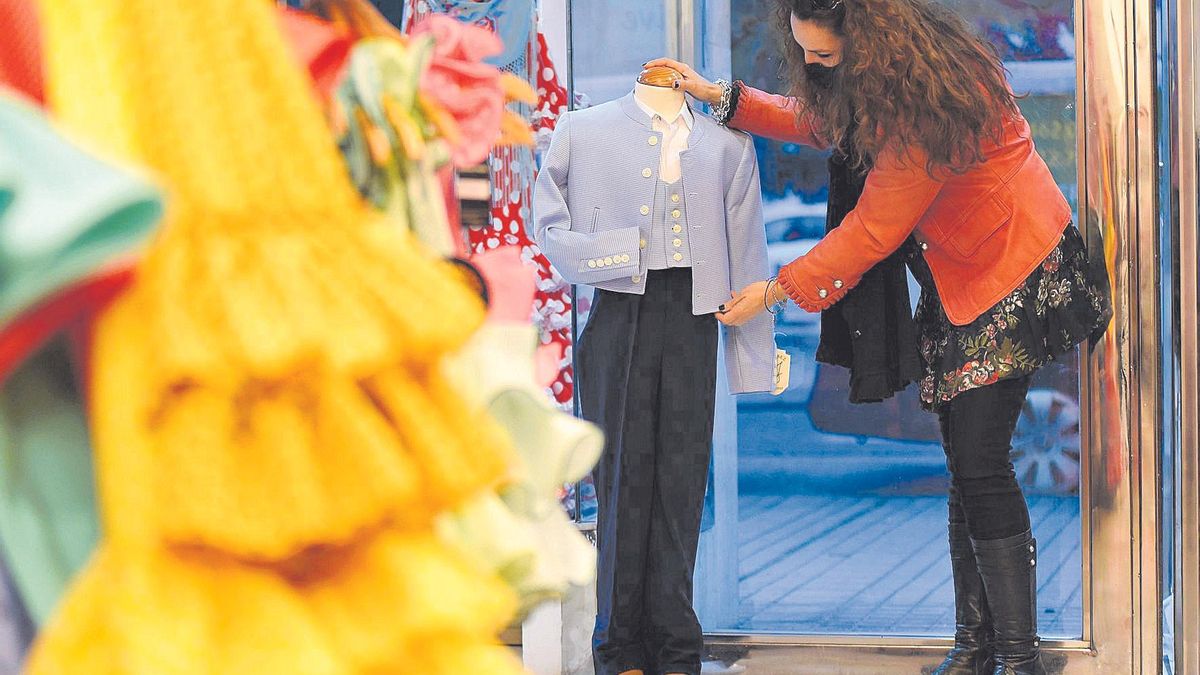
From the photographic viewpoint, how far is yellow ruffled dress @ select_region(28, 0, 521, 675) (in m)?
0.45

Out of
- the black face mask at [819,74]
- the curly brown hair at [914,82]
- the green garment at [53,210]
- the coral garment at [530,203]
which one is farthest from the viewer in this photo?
the coral garment at [530,203]

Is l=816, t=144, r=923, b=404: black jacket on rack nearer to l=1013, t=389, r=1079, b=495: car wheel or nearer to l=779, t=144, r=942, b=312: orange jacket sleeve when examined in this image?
l=779, t=144, r=942, b=312: orange jacket sleeve

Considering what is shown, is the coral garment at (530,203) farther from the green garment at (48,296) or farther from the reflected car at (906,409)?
the green garment at (48,296)

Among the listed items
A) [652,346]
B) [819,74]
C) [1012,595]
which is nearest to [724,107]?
[819,74]

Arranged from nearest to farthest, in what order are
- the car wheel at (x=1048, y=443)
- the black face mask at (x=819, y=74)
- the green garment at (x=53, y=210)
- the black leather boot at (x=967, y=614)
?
the green garment at (x=53, y=210)
the black face mask at (x=819, y=74)
the black leather boot at (x=967, y=614)
the car wheel at (x=1048, y=443)

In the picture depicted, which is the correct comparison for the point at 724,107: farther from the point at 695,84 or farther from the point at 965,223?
the point at 965,223

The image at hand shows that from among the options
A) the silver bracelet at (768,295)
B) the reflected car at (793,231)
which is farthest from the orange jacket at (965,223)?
the reflected car at (793,231)

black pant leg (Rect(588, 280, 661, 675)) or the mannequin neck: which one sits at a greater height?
the mannequin neck

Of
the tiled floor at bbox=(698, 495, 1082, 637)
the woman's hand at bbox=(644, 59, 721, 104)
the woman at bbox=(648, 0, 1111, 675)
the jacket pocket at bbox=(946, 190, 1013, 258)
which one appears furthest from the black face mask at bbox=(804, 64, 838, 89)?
the tiled floor at bbox=(698, 495, 1082, 637)

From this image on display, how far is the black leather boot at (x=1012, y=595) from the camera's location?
231 cm

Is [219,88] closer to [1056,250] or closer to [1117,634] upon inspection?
[1056,250]

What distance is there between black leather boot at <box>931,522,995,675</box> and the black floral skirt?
0.35m

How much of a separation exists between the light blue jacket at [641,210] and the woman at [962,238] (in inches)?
5.7

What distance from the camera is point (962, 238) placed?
226cm
